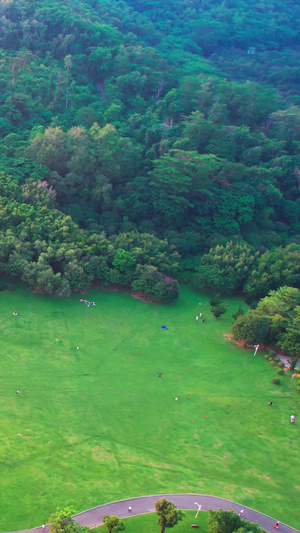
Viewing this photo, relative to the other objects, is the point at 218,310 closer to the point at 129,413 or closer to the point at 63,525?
the point at 129,413

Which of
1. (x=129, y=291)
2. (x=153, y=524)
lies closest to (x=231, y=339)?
(x=129, y=291)

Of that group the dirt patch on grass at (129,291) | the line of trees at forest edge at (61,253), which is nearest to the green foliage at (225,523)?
the line of trees at forest edge at (61,253)

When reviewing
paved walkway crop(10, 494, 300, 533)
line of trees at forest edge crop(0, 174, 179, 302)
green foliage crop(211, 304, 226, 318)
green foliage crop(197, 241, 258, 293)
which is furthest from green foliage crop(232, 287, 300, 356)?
paved walkway crop(10, 494, 300, 533)

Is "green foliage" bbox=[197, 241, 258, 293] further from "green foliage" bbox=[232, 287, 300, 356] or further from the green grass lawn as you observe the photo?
"green foliage" bbox=[232, 287, 300, 356]

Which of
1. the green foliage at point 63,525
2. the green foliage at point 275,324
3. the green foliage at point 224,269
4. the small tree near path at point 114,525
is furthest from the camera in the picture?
the green foliage at point 224,269

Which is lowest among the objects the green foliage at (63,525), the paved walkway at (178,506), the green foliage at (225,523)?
the paved walkway at (178,506)

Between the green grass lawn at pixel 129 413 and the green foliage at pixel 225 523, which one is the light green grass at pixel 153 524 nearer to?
the green grass lawn at pixel 129 413
